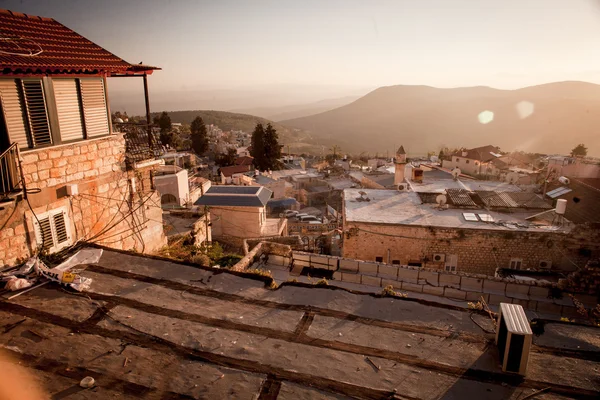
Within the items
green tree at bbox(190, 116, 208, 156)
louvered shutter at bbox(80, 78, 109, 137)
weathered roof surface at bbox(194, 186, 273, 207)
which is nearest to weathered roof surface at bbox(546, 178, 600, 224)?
weathered roof surface at bbox(194, 186, 273, 207)

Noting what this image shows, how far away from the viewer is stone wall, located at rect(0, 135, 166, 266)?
618 centimetres

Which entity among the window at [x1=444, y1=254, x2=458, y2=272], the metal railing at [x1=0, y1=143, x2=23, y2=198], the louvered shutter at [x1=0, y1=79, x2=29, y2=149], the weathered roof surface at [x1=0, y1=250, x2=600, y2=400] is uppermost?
the louvered shutter at [x1=0, y1=79, x2=29, y2=149]

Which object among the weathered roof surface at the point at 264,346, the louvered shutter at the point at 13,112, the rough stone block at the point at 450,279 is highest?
the louvered shutter at the point at 13,112

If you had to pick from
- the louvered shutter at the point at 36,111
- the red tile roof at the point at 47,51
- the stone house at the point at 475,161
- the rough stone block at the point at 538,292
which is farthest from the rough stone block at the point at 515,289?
the stone house at the point at 475,161

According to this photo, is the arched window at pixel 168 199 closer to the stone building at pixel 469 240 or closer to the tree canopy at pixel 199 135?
the stone building at pixel 469 240

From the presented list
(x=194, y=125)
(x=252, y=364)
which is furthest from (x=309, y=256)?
(x=194, y=125)

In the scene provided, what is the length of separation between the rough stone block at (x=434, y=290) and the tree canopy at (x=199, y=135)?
203 feet

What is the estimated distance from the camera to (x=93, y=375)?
420 cm

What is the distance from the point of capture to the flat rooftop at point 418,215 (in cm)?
1608

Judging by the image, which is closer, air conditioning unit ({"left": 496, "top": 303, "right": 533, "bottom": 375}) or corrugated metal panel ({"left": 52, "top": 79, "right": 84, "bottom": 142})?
air conditioning unit ({"left": 496, "top": 303, "right": 533, "bottom": 375})

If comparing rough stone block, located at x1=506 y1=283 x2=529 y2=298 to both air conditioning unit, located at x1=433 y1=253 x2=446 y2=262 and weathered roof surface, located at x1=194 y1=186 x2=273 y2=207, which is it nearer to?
air conditioning unit, located at x1=433 y1=253 x2=446 y2=262

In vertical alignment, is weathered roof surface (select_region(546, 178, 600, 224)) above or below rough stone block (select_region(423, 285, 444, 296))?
above

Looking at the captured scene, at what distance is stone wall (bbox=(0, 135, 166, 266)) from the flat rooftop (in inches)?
390

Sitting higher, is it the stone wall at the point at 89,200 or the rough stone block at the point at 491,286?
the stone wall at the point at 89,200
